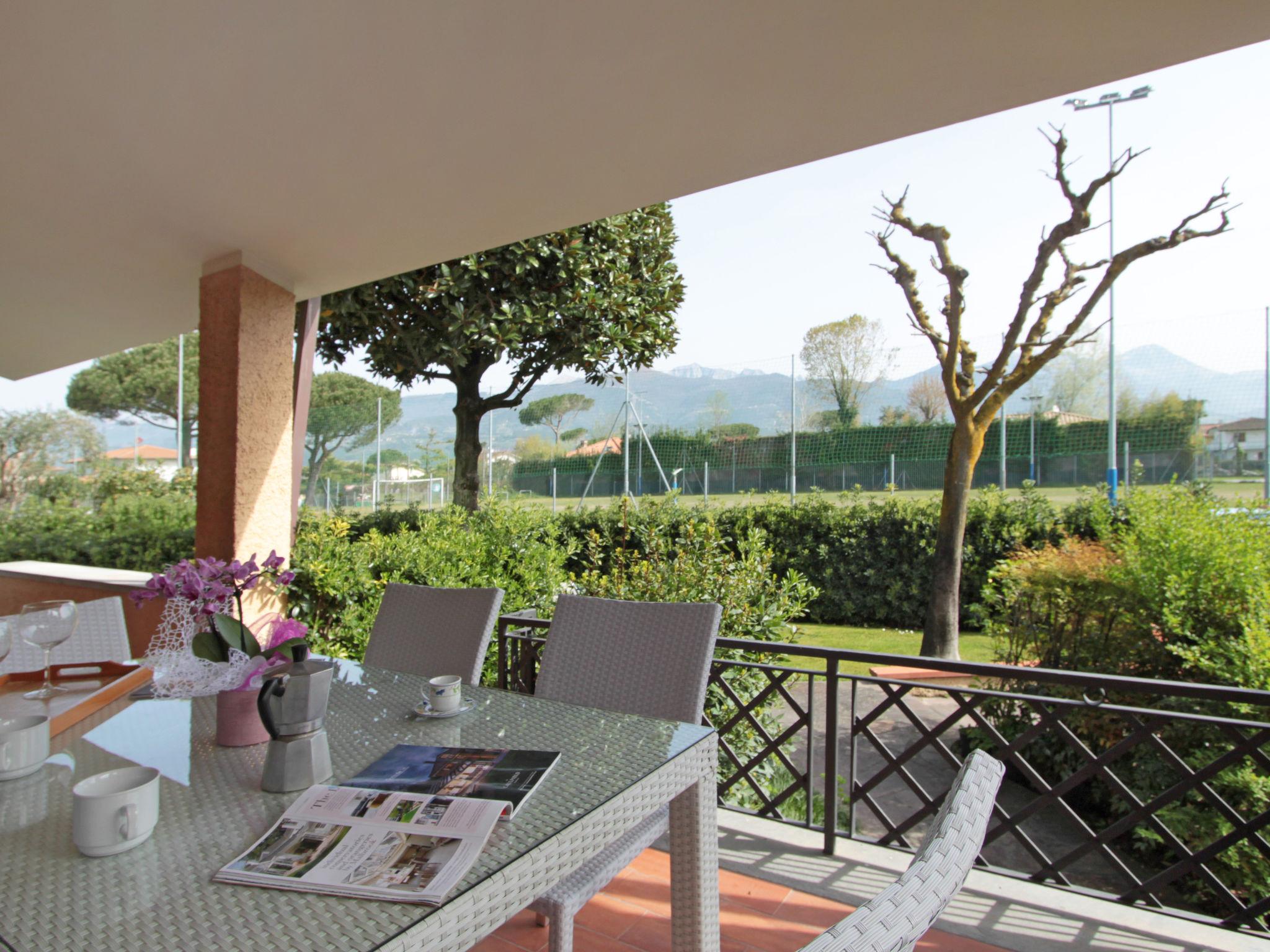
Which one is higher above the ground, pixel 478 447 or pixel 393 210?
pixel 393 210

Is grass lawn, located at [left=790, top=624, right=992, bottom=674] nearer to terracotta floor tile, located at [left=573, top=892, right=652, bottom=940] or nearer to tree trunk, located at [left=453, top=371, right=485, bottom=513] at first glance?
tree trunk, located at [left=453, top=371, right=485, bottom=513]

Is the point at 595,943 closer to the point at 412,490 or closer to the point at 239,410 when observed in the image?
the point at 239,410

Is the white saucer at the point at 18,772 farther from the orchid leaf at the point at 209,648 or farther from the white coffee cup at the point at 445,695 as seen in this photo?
the white coffee cup at the point at 445,695

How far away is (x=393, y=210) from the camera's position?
2682mm

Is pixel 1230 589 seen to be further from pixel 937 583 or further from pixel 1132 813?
pixel 937 583

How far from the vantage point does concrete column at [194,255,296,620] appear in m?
3.12

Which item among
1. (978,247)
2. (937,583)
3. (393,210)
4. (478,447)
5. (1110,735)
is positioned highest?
(978,247)

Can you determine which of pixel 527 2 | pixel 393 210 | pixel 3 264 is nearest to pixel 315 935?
pixel 527 2

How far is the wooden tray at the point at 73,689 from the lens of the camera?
4.50ft

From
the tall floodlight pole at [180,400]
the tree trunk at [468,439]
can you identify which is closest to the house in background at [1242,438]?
the tree trunk at [468,439]

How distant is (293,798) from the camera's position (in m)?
1.04

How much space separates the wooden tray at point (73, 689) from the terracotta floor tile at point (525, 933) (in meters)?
0.99

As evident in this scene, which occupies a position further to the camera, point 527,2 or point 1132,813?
point 1132,813

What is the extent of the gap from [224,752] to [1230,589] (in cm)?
353
